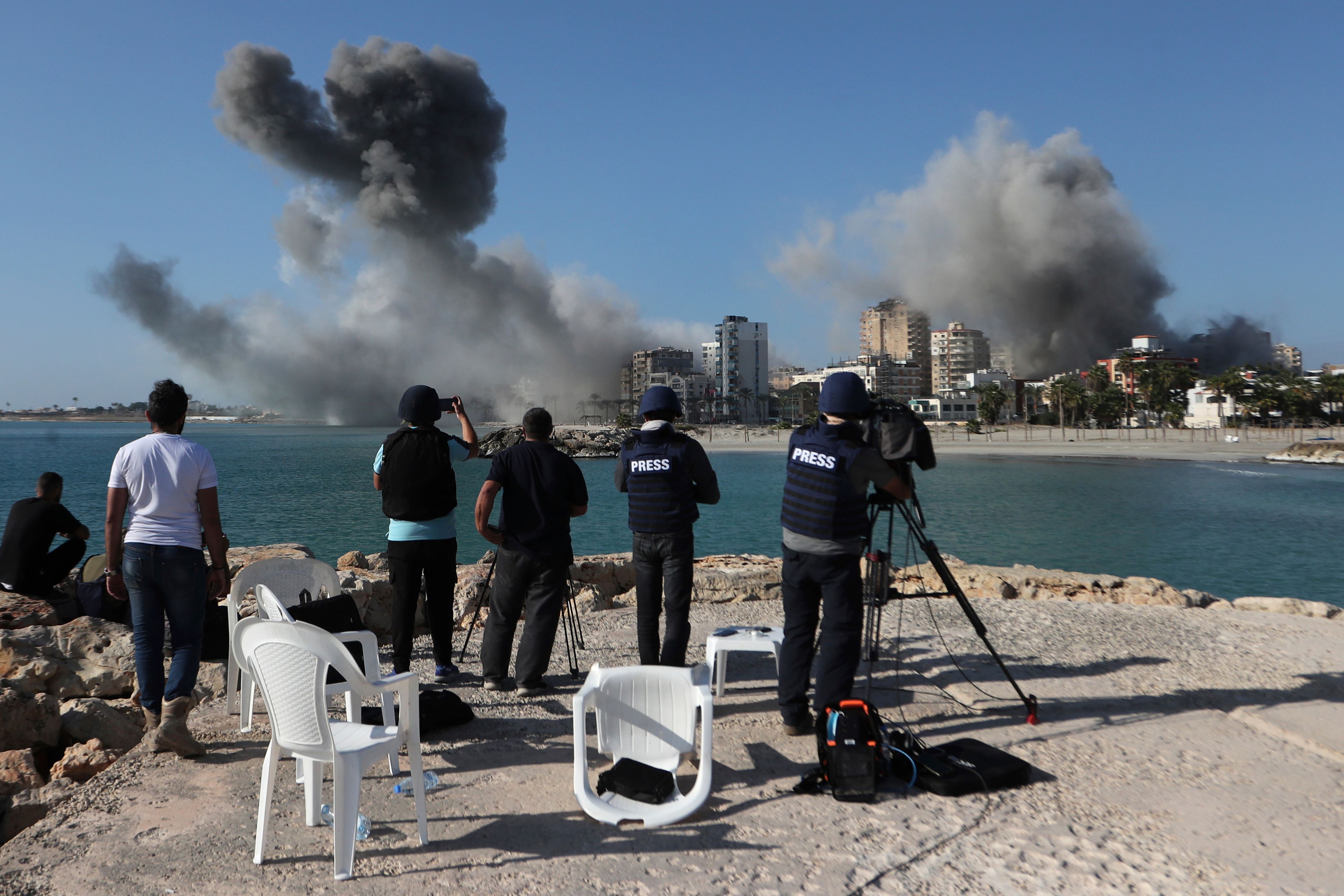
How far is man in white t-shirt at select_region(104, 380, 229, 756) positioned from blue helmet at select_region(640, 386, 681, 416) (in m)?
2.08

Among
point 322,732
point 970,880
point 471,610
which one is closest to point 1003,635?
point 970,880

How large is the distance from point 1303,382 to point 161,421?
104 meters

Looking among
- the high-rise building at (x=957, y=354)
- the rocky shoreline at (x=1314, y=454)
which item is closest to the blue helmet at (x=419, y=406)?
the rocky shoreline at (x=1314, y=454)

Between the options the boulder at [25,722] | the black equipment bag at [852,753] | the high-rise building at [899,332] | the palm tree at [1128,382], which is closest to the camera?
the black equipment bag at [852,753]

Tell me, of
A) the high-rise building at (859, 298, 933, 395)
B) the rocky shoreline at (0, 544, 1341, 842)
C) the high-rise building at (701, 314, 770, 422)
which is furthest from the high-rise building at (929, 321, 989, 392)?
the rocky shoreline at (0, 544, 1341, 842)

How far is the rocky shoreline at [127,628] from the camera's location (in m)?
4.16

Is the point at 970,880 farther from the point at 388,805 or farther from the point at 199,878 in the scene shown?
the point at 199,878

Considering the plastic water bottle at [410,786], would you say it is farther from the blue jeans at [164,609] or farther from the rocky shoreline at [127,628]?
the rocky shoreline at [127,628]

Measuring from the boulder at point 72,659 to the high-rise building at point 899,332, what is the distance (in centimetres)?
18079

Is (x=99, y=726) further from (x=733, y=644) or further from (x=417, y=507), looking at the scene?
(x=733, y=644)

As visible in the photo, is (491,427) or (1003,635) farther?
(491,427)

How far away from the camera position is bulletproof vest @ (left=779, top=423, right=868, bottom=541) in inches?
152

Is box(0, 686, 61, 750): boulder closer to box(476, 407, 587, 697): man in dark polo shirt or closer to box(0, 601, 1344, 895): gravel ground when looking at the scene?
box(0, 601, 1344, 895): gravel ground

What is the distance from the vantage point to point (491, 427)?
160000 millimetres
